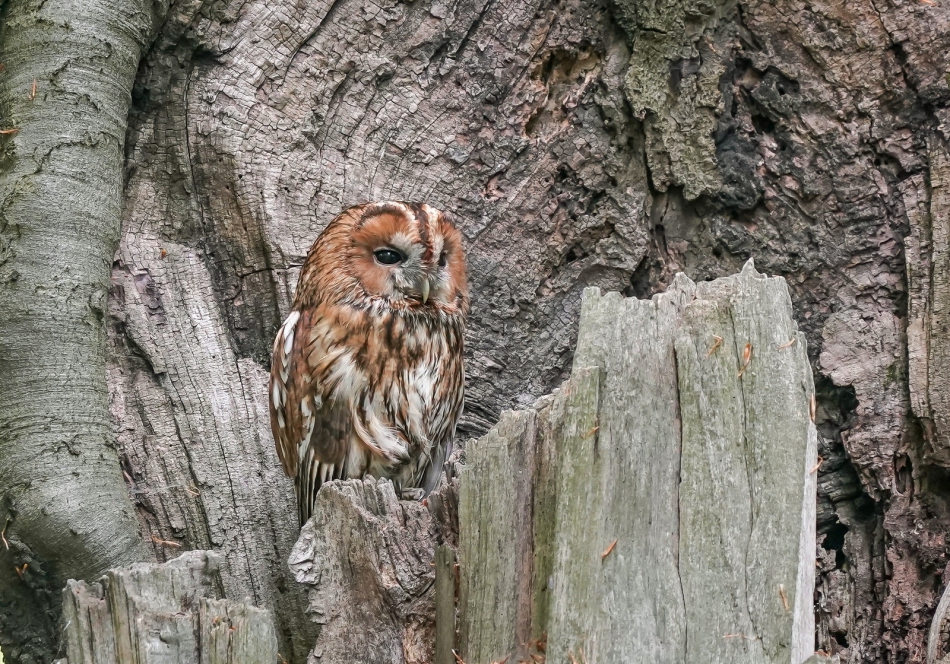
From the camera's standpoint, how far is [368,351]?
3.16 meters

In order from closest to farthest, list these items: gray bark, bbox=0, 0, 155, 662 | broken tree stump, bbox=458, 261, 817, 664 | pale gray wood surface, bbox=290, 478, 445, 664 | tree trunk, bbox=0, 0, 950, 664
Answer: broken tree stump, bbox=458, 261, 817, 664 < pale gray wood surface, bbox=290, 478, 445, 664 < gray bark, bbox=0, 0, 155, 662 < tree trunk, bbox=0, 0, 950, 664

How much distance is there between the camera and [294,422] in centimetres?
311

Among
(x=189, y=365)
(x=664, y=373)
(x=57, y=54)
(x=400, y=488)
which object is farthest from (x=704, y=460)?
(x=57, y=54)

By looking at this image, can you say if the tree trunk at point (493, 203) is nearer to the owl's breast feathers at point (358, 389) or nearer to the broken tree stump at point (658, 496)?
the owl's breast feathers at point (358, 389)

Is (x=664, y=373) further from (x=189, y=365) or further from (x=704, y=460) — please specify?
(x=189, y=365)

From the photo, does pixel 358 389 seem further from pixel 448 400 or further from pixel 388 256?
pixel 388 256

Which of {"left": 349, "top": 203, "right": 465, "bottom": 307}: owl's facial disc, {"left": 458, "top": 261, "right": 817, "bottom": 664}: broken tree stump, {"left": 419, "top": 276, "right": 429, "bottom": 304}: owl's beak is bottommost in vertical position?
{"left": 458, "top": 261, "right": 817, "bottom": 664}: broken tree stump

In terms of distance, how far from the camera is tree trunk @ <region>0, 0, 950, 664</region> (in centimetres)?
280

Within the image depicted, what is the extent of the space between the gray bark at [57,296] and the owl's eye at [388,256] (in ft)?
2.55

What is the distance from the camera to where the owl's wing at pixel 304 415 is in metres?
3.08

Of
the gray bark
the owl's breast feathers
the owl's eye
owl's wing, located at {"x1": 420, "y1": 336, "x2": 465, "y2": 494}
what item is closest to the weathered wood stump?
the gray bark

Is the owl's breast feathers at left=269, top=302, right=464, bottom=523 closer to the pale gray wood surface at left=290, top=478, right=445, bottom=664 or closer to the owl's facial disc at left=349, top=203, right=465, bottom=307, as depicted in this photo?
the owl's facial disc at left=349, top=203, right=465, bottom=307

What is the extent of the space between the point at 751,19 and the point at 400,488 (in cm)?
187

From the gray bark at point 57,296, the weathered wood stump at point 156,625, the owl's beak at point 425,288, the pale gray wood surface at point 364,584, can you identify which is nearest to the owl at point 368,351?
the owl's beak at point 425,288
